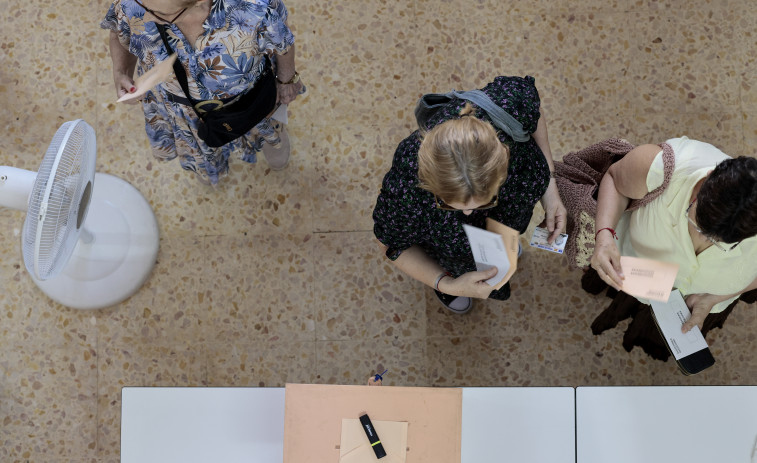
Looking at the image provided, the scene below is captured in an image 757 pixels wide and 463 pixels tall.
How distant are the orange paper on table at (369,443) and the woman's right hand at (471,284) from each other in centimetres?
45

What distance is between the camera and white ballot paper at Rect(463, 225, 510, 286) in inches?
67.8

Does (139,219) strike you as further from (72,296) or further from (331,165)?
(331,165)

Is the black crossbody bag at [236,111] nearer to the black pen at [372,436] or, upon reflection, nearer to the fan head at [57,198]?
the fan head at [57,198]

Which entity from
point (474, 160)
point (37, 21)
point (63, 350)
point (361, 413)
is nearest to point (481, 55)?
point (474, 160)

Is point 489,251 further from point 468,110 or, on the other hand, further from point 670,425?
point 670,425

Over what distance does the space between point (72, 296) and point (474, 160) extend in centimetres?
210

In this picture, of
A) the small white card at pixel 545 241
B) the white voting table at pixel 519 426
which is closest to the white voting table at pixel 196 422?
the white voting table at pixel 519 426

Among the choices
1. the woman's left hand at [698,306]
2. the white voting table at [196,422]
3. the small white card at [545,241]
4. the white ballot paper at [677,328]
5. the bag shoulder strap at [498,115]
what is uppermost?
the bag shoulder strap at [498,115]

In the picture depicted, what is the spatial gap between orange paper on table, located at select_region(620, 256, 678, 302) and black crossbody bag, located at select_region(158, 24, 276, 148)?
4.32 ft

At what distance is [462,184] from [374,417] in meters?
0.78

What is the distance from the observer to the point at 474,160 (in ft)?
4.93

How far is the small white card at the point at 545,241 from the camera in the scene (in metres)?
2.07

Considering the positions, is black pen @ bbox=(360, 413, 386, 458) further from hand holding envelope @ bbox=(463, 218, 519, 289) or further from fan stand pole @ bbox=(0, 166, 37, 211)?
fan stand pole @ bbox=(0, 166, 37, 211)

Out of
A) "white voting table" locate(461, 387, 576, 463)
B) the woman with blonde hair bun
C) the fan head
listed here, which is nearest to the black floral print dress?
the woman with blonde hair bun
